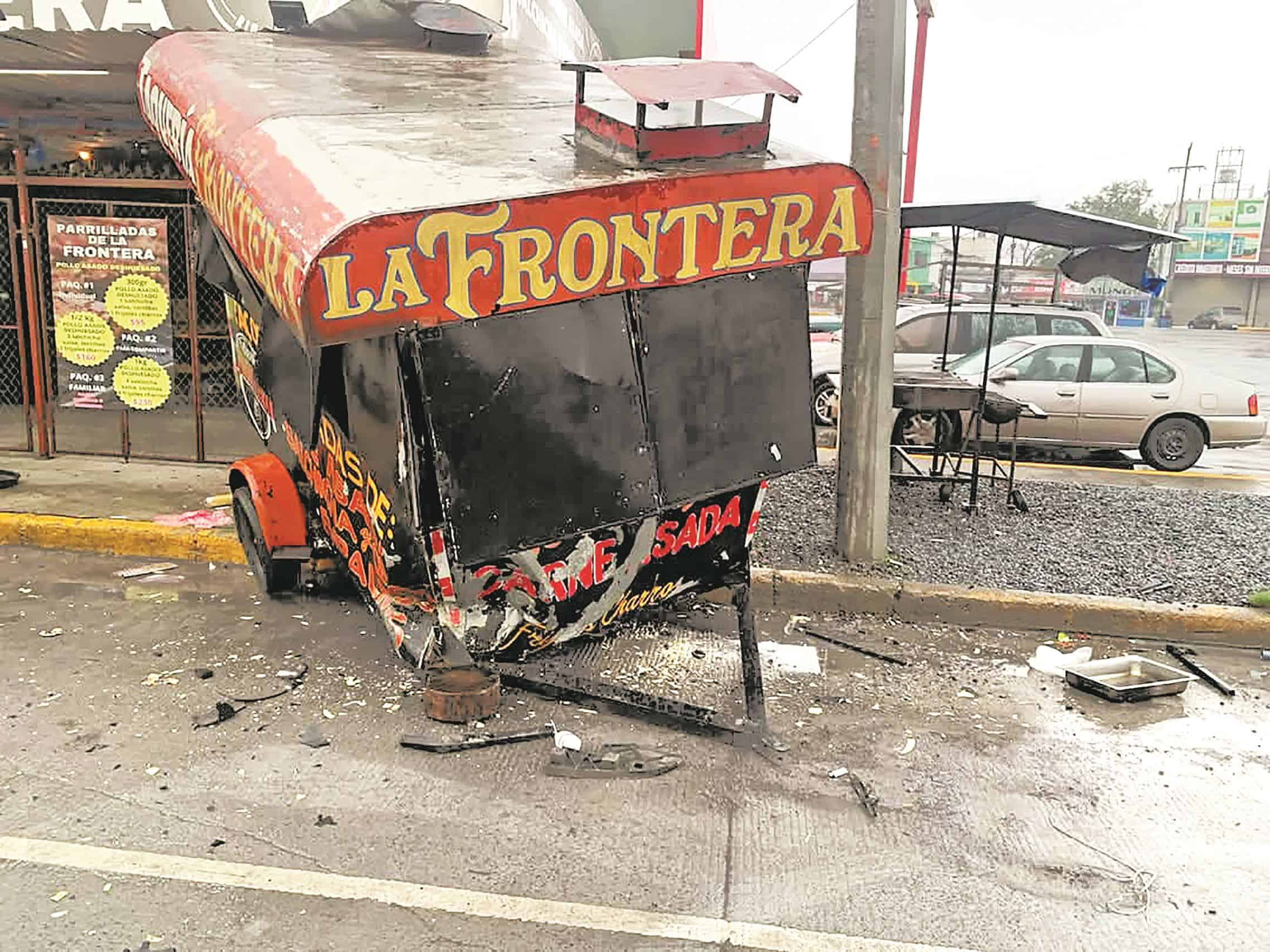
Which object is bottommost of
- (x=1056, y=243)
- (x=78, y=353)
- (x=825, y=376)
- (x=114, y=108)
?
(x=825, y=376)

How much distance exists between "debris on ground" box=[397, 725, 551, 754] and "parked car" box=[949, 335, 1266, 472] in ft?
25.8

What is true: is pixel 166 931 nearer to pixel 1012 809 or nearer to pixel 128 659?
pixel 128 659

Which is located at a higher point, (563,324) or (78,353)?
(563,324)

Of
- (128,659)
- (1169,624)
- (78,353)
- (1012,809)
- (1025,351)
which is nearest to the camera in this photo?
(1012,809)

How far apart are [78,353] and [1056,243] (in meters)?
8.16

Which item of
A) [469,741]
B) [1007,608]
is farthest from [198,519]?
[1007,608]

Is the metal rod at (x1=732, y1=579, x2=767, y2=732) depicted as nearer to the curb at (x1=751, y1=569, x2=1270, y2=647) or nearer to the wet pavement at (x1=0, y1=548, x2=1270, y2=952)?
the wet pavement at (x1=0, y1=548, x2=1270, y2=952)

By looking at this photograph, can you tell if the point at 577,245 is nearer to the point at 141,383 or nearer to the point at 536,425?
the point at 536,425

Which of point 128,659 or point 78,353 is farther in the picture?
point 78,353

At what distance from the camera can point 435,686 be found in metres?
4.44

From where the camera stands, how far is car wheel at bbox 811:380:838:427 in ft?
40.5

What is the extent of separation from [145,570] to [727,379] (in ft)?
14.4

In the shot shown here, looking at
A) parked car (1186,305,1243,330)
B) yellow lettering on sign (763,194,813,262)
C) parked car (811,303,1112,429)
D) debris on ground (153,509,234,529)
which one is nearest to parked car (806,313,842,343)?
parked car (811,303,1112,429)

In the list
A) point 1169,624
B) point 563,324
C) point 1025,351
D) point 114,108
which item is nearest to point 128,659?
point 563,324
